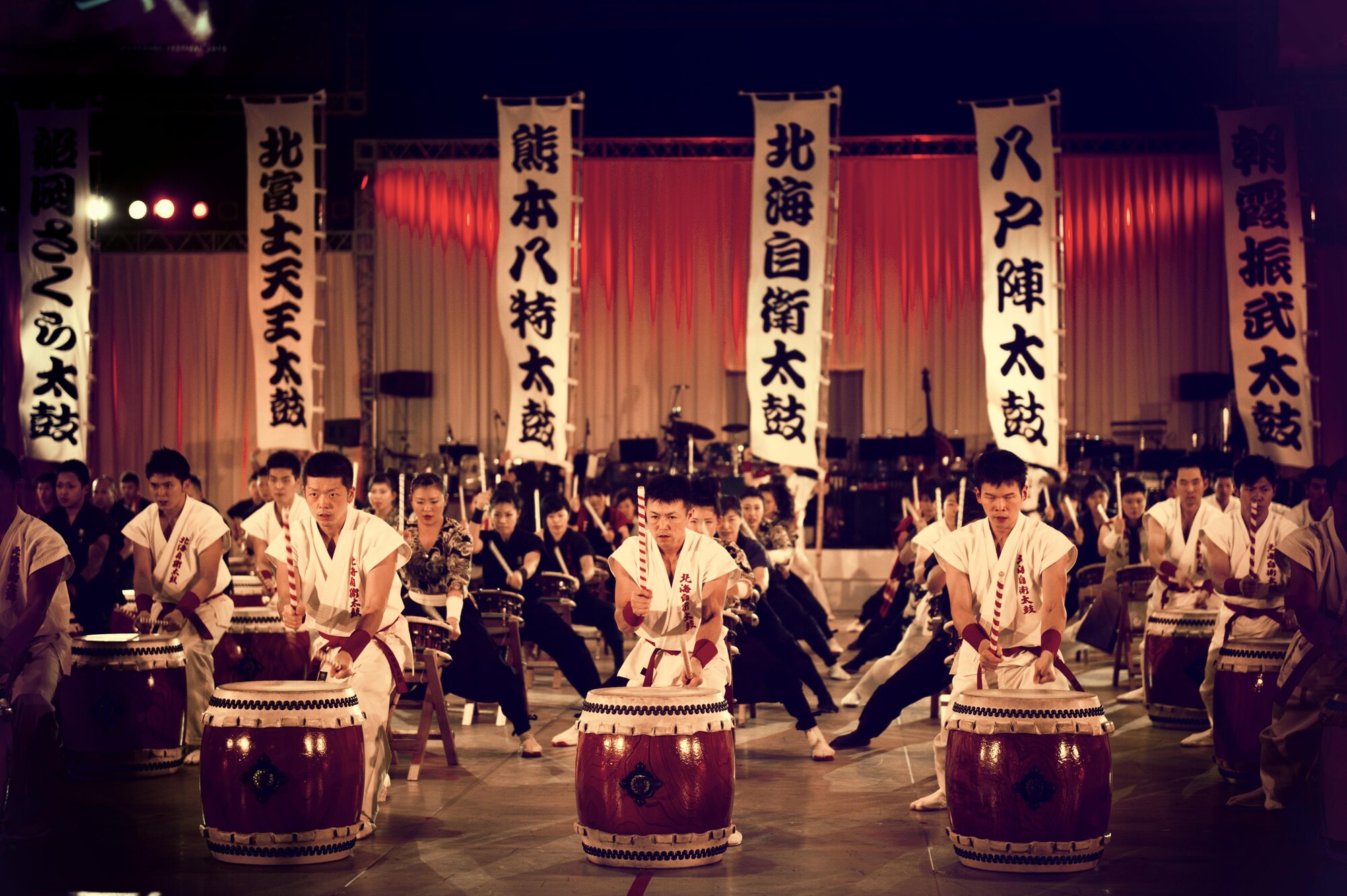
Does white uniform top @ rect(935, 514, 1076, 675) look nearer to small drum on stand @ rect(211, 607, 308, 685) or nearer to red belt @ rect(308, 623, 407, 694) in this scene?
red belt @ rect(308, 623, 407, 694)

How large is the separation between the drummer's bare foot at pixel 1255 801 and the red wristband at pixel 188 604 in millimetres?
3799

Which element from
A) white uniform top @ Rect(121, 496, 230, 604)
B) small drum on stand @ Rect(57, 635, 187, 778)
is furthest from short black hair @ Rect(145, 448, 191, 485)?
small drum on stand @ Rect(57, 635, 187, 778)

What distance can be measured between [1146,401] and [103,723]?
39.1ft

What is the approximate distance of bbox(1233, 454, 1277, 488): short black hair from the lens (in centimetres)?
575

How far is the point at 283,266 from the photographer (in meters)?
10.8

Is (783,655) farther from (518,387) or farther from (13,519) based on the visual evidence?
(518,387)

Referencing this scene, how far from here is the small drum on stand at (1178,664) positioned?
5918 millimetres

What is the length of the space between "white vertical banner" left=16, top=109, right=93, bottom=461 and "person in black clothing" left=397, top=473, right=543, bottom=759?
601 centimetres

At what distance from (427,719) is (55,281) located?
700 centimetres

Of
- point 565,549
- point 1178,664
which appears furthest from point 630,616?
point 565,549

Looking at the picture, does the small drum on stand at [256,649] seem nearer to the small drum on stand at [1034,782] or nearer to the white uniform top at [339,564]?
the white uniform top at [339,564]

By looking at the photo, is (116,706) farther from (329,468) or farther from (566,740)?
(566,740)

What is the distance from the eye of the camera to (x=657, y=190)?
15.1 meters

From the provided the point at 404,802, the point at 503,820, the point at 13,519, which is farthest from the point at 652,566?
the point at 13,519
